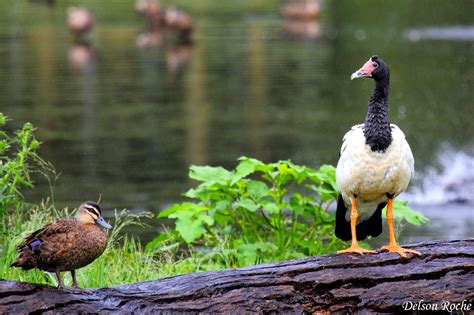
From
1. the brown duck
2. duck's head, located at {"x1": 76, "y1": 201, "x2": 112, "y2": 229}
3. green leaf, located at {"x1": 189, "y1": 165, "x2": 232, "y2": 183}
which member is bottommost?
green leaf, located at {"x1": 189, "y1": 165, "x2": 232, "y2": 183}

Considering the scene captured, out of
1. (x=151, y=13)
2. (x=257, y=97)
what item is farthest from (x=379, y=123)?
(x=151, y=13)

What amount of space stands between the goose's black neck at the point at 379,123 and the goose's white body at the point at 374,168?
28 millimetres

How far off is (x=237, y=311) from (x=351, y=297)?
0.61 metres

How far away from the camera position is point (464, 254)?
A: 5.52m

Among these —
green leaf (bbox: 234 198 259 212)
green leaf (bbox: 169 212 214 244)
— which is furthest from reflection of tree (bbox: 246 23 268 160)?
green leaf (bbox: 234 198 259 212)

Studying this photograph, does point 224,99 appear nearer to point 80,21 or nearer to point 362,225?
point 80,21

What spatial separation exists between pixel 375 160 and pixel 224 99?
18.2 m

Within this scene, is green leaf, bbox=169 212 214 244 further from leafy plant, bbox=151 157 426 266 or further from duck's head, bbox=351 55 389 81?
duck's head, bbox=351 55 389 81

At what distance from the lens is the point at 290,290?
5277 millimetres

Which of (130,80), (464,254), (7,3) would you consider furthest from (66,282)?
(7,3)

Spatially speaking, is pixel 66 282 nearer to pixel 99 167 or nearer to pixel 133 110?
pixel 99 167

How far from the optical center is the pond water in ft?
51.3

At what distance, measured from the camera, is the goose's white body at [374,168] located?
223 inches

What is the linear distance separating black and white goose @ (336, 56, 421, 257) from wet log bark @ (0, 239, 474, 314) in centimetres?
20
